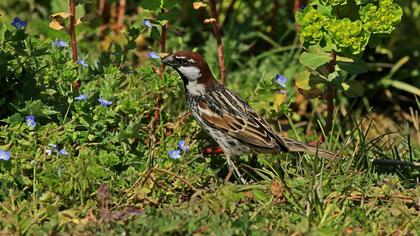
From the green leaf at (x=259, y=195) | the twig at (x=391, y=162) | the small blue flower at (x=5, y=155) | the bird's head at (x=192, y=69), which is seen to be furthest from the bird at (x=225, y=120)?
the small blue flower at (x=5, y=155)

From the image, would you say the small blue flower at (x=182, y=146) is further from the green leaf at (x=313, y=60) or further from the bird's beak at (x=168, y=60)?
the green leaf at (x=313, y=60)

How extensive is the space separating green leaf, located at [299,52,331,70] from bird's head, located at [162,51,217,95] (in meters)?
0.66

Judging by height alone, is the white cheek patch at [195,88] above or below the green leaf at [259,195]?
above

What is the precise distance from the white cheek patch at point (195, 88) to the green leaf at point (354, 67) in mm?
933

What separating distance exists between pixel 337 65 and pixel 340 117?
1799 millimetres

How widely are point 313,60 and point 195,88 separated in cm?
82

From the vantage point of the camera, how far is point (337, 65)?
5.82 meters

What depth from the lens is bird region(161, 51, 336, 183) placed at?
5648 millimetres

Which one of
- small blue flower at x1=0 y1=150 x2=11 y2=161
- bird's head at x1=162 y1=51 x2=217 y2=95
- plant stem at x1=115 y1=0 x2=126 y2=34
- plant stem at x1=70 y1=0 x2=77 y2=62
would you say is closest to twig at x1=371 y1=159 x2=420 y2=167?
bird's head at x1=162 y1=51 x2=217 y2=95

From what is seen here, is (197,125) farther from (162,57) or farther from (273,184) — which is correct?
(273,184)

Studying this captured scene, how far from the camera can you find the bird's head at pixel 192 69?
571 centimetres

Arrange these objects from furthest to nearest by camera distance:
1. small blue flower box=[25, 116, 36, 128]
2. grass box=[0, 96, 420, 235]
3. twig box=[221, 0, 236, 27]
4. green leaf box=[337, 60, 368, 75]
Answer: twig box=[221, 0, 236, 27] < green leaf box=[337, 60, 368, 75] < small blue flower box=[25, 116, 36, 128] < grass box=[0, 96, 420, 235]

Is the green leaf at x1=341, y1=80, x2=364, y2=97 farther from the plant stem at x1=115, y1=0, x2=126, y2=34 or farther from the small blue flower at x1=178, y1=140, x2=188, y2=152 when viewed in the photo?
the plant stem at x1=115, y1=0, x2=126, y2=34

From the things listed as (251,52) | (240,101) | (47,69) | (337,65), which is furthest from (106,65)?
(251,52)
